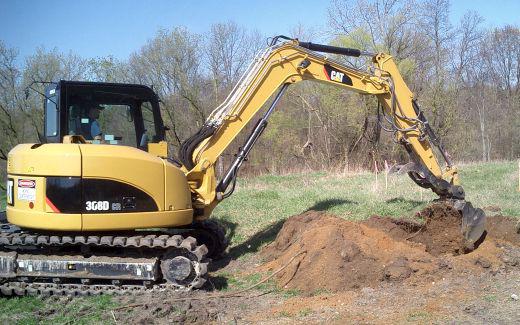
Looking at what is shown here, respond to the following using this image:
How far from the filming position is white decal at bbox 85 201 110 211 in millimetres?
6547

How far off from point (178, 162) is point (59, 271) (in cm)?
227

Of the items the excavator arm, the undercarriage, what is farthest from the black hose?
the undercarriage

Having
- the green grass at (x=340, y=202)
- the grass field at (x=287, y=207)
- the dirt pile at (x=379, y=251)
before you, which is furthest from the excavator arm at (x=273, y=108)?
the green grass at (x=340, y=202)

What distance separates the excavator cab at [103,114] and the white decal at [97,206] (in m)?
1.02

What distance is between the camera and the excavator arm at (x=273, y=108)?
7973 mm

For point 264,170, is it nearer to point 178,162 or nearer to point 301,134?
point 301,134

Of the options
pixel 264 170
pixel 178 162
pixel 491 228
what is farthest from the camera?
pixel 264 170

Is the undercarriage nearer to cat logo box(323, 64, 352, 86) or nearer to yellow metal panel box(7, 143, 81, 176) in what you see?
yellow metal panel box(7, 143, 81, 176)

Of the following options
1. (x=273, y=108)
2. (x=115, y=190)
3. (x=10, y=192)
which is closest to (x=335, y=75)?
(x=273, y=108)

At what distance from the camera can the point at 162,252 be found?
Result: 273 inches

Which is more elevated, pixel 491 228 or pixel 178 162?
pixel 178 162

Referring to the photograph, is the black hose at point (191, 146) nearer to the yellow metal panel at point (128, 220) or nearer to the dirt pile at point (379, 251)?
the yellow metal panel at point (128, 220)

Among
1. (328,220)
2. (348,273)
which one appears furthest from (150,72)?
(348,273)

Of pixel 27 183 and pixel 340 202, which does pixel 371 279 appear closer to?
pixel 27 183
